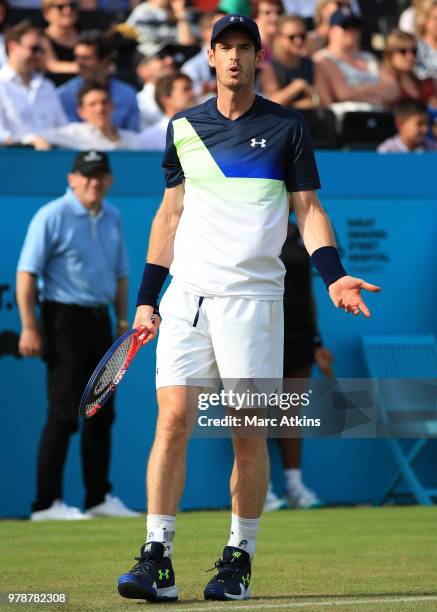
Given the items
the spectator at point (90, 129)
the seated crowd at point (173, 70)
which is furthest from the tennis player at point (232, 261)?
the spectator at point (90, 129)

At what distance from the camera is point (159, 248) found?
226 inches

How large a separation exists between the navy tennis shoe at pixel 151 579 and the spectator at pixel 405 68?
9.95 metres

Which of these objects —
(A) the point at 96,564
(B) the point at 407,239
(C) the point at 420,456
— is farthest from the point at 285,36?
(A) the point at 96,564

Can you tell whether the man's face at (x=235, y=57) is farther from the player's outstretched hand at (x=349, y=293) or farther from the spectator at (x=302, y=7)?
the spectator at (x=302, y=7)

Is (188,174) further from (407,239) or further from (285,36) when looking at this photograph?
(285,36)

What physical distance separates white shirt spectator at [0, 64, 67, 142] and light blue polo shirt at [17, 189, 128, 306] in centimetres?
184

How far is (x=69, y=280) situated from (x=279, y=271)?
4640mm

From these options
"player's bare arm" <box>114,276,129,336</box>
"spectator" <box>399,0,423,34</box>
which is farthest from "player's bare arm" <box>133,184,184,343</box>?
"spectator" <box>399,0,423,34</box>

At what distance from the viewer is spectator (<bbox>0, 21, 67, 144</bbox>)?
11.8 meters

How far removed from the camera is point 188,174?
5.57 meters

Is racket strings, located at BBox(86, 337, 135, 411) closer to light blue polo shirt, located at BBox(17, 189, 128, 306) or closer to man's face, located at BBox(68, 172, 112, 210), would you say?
light blue polo shirt, located at BBox(17, 189, 128, 306)

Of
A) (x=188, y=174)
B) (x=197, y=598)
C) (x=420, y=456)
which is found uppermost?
(x=188, y=174)

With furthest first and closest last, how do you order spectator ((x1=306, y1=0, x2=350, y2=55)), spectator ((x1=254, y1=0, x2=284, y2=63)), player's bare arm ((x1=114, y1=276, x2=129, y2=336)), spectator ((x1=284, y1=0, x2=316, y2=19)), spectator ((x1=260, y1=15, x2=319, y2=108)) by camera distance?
spectator ((x1=284, y1=0, x2=316, y2=19)) < spectator ((x1=306, y1=0, x2=350, y2=55)) < spectator ((x1=254, y1=0, x2=284, y2=63)) < spectator ((x1=260, y1=15, x2=319, y2=108)) < player's bare arm ((x1=114, y1=276, x2=129, y2=336))

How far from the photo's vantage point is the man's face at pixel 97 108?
11336 millimetres
